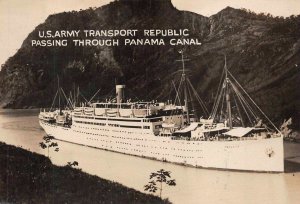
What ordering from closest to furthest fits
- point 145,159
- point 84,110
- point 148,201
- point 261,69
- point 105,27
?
point 148,201, point 105,27, point 261,69, point 145,159, point 84,110

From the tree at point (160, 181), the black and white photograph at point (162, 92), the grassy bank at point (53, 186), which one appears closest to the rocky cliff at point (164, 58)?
the black and white photograph at point (162, 92)

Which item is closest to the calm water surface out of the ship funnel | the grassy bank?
the grassy bank

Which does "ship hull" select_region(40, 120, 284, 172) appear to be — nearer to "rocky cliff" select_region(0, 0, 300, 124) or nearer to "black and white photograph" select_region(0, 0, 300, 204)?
"black and white photograph" select_region(0, 0, 300, 204)

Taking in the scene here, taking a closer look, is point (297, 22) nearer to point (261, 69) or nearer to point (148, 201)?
point (261, 69)

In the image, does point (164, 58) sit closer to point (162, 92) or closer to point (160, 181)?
point (162, 92)

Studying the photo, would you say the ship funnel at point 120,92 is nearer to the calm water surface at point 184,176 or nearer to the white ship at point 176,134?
the white ship at point 176,134

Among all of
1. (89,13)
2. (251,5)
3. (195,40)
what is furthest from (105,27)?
(251,5)

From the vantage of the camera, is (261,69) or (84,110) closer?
(261,69)
